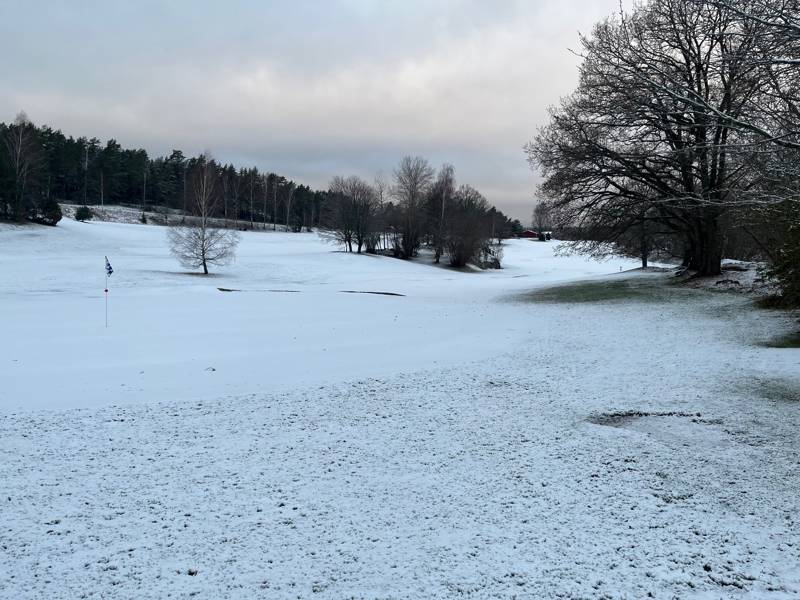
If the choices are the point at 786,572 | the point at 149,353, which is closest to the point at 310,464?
the point at 786,572

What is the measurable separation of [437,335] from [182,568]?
9477mm

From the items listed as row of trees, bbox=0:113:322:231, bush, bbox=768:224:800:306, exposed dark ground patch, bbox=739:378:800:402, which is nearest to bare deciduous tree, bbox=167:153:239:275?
row of trees, bbox=0:113:322:231

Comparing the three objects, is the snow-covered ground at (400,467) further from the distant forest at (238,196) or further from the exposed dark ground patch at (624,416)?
the distant forest at (238,196)

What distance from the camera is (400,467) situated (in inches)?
191

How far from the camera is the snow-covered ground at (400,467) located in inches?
129

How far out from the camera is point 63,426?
593 cm

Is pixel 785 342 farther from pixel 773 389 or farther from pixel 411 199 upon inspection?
pixel 411 199

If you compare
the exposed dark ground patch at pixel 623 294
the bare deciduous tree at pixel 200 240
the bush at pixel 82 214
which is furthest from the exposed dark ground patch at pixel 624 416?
the bush at pixel 82 214

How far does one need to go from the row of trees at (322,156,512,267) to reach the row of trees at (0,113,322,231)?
581 inches

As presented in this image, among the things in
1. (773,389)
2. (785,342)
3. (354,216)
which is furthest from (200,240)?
(773,389)

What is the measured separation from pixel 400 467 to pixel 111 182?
9280 centimetres

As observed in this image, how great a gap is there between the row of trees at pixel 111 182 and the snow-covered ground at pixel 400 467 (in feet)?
166

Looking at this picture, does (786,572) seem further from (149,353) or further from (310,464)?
(149,353)

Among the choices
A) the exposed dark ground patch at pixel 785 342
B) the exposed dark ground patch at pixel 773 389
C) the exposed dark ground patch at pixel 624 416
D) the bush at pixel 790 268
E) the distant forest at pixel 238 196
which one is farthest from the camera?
the distant forest at pixel 238 196
